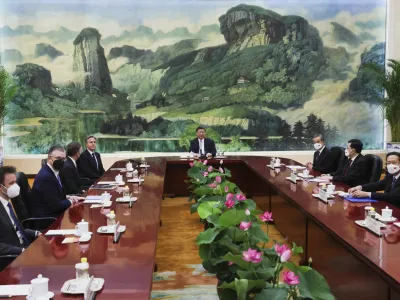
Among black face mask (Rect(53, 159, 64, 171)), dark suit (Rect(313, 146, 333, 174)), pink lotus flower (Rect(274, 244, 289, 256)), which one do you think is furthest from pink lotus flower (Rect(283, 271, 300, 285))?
dark suit (Rect(313, 146, 333, 174))

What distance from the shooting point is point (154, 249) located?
2.78 m

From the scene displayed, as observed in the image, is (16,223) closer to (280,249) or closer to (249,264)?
(249,264)

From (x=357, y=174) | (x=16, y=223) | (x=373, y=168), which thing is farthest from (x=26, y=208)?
(x=373, y=168)

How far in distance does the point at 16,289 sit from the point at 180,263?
2.61 m

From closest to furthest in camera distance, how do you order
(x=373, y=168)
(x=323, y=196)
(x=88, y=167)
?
(x=323, y=196) < (x=373, y=168) < (x=88, y=167)

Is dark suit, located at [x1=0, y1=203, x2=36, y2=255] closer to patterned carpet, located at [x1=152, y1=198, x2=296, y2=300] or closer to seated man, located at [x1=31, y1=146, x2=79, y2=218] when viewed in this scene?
seated man, located at [x1=31, y1=146, x2=79, y2=218]

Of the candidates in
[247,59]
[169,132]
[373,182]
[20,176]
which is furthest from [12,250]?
[247,59]

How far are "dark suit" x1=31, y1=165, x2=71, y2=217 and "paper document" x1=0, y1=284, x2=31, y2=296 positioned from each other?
2318 mm

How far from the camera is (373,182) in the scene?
17.2 ft

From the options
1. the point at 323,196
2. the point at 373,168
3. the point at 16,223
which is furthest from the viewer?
the point at 373,168

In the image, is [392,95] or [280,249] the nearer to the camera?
[280,249]

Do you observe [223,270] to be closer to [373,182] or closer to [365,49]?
[373,182]

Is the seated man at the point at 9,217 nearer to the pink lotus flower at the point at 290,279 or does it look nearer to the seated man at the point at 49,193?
the seated man at the point at 49,193

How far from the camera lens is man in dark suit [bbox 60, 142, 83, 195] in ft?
18.0
